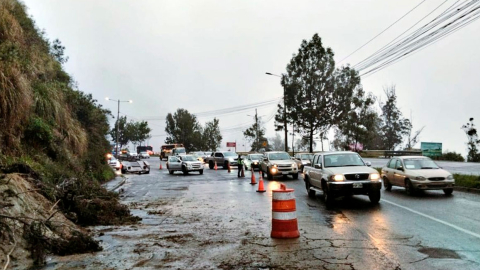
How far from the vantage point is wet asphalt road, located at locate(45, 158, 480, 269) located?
6.08 meters

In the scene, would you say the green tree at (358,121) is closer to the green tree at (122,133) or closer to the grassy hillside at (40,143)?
the grassy hillside at (40,143)

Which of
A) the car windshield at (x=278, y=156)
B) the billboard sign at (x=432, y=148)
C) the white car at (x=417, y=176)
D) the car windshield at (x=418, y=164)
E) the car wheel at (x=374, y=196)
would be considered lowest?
the car wheel at (x=374, y=196)

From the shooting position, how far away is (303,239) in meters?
7.68

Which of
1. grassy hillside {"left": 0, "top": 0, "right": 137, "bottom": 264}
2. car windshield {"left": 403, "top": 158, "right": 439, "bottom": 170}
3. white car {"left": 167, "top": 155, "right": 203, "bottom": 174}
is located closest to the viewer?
grassy hillside {"left": 0, "top": 0, "right": 137, "bottom": 264}

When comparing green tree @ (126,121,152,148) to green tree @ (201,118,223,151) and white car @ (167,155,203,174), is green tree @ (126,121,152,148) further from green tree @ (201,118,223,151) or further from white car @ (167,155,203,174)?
white car @ (167,155,203,174)

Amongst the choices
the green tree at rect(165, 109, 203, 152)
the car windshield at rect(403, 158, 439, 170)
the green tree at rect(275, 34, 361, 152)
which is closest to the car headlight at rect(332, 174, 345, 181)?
the car windshield at rect(403, 158, 439, 170)

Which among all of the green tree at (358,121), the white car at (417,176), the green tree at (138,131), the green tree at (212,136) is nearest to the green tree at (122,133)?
the green tree at (138,131)

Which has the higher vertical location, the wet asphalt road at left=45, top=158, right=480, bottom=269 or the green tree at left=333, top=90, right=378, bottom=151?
the green tree at left=333, top=90, right=378, bottom=151

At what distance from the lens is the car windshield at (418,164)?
1566 cm

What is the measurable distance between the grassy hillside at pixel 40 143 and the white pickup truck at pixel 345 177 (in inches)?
234

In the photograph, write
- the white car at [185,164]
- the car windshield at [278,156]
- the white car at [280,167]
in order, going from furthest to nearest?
the white car at [185,164], the car windshield at [278,156], the white car at [280,167]

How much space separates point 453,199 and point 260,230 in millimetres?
8348

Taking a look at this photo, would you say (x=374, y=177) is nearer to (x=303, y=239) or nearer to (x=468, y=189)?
(x=303, y=239)

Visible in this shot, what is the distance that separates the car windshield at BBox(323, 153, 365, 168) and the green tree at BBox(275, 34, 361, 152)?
1241 inches
